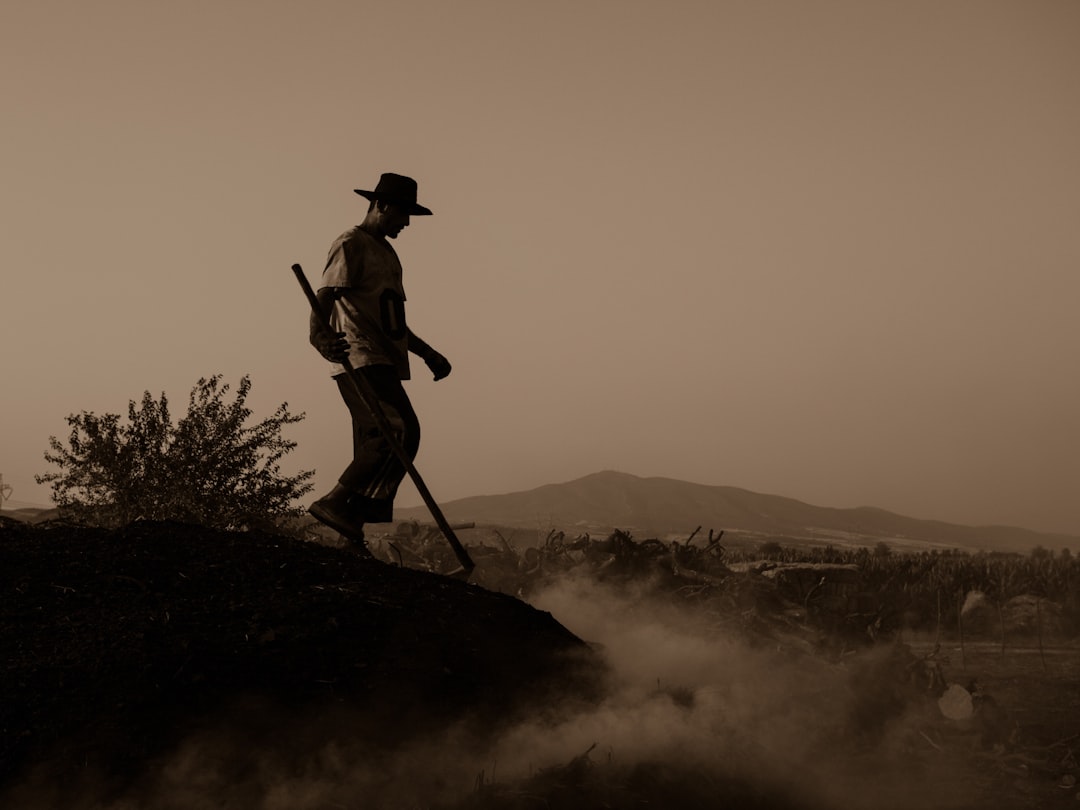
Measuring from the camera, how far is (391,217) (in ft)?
28.2

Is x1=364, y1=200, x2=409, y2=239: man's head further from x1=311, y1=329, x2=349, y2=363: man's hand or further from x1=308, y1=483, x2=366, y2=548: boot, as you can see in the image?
x1=308, y1=483, x2=366, y2=548: boot

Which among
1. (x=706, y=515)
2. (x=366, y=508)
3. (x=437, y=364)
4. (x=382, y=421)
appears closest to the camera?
(x=382, y=421)

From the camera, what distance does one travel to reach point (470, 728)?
19.4ft

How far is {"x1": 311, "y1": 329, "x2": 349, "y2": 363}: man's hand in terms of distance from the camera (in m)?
8.13

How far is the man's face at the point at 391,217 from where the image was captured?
8578mm

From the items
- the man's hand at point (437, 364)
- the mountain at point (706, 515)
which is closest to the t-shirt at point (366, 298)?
the man's hand at point (437, 364)

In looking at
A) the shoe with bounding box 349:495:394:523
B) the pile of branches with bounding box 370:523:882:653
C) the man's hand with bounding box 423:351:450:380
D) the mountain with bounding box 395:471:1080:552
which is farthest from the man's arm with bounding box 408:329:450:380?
the mountain with bounding box 395:471:1080:552

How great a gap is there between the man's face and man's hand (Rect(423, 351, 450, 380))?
3.39 feet

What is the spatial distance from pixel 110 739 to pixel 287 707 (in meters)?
0.84

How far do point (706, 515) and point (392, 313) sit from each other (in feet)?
111

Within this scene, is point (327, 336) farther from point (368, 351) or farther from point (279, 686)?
point (279, 686)

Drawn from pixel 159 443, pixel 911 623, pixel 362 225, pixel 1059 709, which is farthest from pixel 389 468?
pixel 911 623

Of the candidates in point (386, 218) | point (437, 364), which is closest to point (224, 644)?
point (437, 364)

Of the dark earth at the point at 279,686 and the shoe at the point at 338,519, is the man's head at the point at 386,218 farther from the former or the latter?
the dark earth at the point at 279,686
